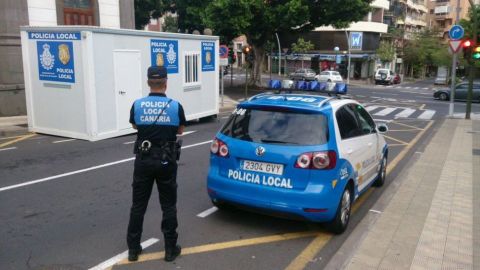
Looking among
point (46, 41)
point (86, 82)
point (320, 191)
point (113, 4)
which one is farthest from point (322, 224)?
point (113, 4)

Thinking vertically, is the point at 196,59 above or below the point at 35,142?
above

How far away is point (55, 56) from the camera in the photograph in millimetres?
11531

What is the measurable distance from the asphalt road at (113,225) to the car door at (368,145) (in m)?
0.47

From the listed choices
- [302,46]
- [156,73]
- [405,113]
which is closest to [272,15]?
[405,113]

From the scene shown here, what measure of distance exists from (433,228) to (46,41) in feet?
32.8

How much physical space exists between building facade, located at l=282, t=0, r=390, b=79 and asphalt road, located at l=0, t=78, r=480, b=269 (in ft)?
179

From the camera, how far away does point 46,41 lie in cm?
1163

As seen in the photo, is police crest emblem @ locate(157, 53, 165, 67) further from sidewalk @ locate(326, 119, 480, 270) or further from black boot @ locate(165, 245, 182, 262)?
black boot @ locate(165, 245, 182, 262)

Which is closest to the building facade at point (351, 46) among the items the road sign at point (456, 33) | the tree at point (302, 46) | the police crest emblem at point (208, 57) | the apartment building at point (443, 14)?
the tree at point (302, 46)

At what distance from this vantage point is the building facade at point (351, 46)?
61500 millimetres

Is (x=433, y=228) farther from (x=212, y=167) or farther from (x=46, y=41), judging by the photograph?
(x=46, y=41)

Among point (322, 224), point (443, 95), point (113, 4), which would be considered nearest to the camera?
point (322, 224)

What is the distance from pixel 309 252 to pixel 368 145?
219 centimetres

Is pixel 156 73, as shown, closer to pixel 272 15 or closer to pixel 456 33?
pixel 456 33
